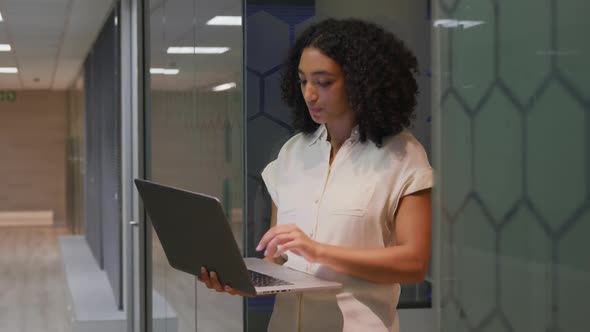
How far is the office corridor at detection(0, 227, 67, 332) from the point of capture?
293 inches

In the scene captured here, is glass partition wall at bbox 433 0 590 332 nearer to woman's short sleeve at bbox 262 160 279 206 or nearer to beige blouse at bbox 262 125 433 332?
beige blouse at bbox 262 125 433 332

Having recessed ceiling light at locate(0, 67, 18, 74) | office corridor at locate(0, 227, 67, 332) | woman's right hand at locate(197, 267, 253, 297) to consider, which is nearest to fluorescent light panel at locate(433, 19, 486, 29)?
woman's right hand at locate(197, 267, 253, 297)

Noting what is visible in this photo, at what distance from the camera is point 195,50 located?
11.1 ft

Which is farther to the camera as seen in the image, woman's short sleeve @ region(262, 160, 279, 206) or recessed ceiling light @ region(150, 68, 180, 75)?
recessed ceiling light @ region(150, 68, 180, 75)

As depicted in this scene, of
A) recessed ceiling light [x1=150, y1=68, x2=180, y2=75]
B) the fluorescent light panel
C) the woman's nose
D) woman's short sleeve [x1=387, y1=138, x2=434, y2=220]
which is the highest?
recessed ceiling light [x1=150, y1=68, x2=180, y2=75]

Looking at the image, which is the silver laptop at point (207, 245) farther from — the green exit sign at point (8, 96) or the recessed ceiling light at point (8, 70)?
the green exit sign at point (8, 96)

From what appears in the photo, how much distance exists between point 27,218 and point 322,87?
61.4 ft

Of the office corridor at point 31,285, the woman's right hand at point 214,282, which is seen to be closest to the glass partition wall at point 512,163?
the woman's right hand at point 214,282

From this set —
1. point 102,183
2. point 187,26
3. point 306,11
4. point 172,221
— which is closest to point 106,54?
point 102,183

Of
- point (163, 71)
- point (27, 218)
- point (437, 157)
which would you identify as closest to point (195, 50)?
point (163, 71)

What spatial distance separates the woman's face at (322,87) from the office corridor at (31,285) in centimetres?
579

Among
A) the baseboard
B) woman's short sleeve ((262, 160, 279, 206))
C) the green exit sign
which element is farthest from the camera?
the green exit sign

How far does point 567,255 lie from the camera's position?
872 mm

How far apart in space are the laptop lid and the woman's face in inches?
11.7
